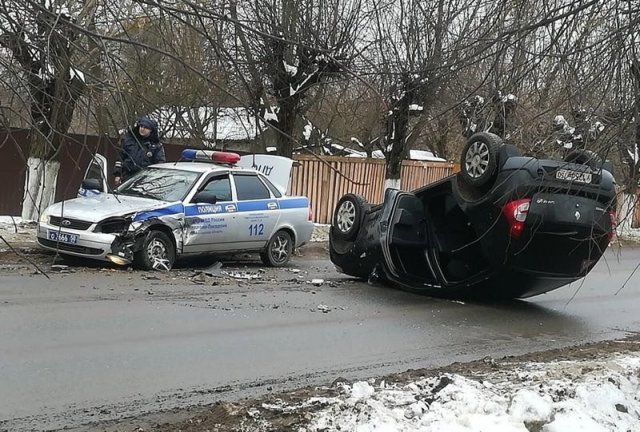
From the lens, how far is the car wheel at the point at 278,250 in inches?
520

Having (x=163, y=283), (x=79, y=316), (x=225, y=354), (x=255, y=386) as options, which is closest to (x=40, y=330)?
(x=79, y=316)

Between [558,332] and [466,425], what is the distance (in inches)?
197

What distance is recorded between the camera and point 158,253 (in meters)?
11.3

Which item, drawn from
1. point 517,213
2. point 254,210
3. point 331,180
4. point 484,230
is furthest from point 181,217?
point 331,180

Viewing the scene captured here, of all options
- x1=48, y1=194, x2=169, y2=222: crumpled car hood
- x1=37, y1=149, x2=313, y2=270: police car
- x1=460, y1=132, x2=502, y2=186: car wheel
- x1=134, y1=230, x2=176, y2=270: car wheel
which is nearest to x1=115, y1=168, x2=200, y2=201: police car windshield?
x1=37, y1=149, x2=313, y2=270: police car

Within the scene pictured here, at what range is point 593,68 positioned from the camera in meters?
5.93

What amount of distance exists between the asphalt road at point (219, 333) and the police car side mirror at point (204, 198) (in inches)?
40.5

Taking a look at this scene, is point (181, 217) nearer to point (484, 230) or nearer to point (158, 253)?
point (158, 253)

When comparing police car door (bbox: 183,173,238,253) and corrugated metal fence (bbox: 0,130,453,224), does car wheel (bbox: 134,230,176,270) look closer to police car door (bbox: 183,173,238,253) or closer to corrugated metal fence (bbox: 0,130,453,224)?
police car door (bbox: 183,173,238,253)

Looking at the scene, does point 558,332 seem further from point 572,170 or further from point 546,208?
point 572,170

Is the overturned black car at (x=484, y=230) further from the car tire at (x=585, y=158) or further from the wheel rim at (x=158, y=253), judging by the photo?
the wheel rim at (x=158, y=253)

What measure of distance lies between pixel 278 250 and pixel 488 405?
8329 mm

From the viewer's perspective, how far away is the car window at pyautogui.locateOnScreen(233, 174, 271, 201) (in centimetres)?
1275

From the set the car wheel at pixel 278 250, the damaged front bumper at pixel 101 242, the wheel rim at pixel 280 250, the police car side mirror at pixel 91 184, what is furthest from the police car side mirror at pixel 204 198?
the wheel rim at pixel 280 250
